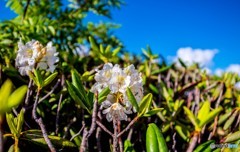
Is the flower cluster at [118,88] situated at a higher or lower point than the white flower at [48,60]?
lower

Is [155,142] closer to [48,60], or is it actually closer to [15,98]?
[15,98]

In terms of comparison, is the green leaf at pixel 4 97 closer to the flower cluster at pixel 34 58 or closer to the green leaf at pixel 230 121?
the flower cluster at pixel 34 58

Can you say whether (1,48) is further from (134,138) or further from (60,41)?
(134,138)

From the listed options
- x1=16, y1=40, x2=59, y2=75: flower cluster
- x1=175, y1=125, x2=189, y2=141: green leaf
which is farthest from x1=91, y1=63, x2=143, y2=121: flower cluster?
x1=175, y1=125, x2=189, y2=141: green leaf

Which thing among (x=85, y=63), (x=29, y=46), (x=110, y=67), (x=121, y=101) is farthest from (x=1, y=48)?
(x=121, y=101)

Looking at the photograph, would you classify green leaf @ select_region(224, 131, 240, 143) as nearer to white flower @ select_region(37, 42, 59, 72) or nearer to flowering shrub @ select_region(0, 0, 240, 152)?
flowering shrub @ select_region(0, 0, 240, 152)

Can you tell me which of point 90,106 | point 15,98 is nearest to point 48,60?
point 90,106

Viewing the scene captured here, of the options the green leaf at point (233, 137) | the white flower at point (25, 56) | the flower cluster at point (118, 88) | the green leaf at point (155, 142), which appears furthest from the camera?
the white flower at point (25, 56)

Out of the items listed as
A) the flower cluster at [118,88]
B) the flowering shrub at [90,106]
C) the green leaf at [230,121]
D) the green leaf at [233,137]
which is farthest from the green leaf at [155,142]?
the green leaf at [230,121]
